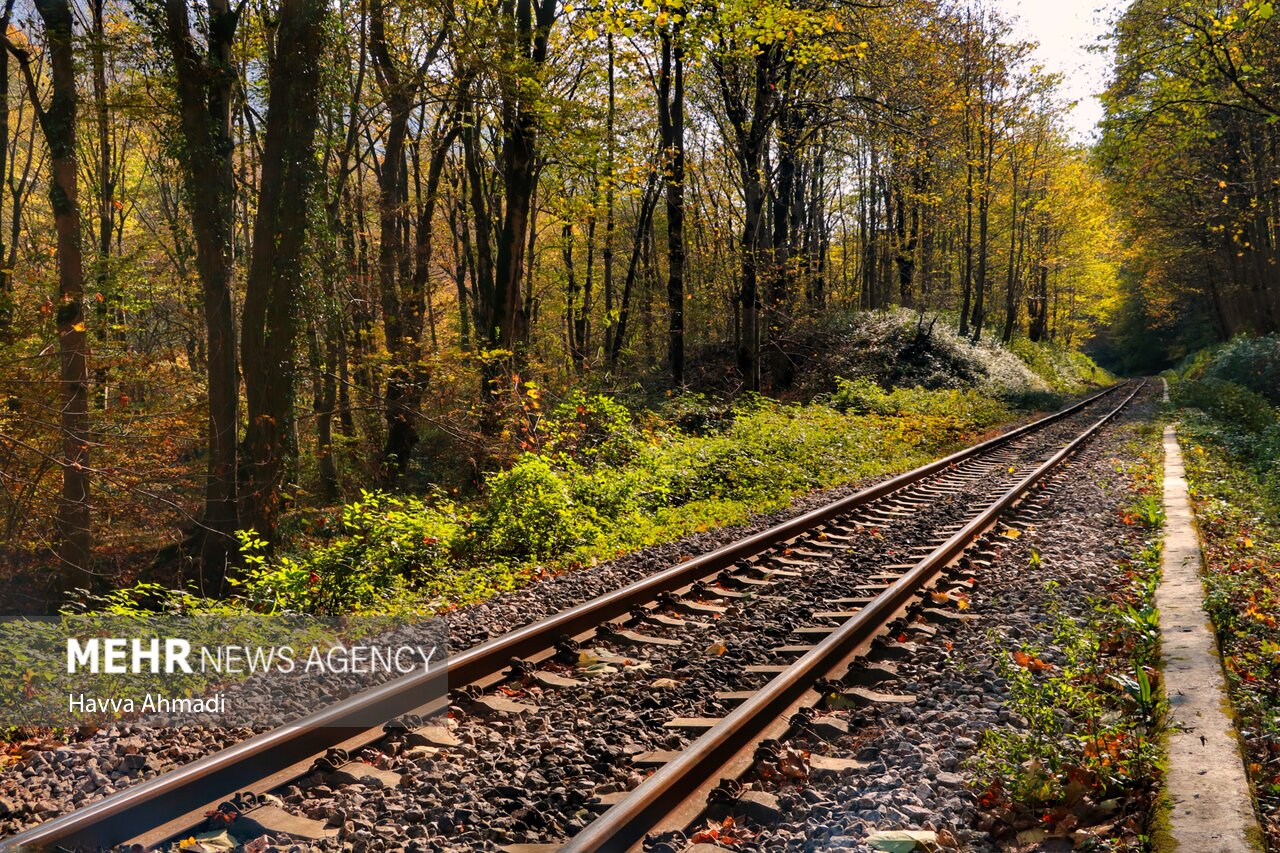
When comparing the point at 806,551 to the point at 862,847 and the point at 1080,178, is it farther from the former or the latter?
the point at 1080,178

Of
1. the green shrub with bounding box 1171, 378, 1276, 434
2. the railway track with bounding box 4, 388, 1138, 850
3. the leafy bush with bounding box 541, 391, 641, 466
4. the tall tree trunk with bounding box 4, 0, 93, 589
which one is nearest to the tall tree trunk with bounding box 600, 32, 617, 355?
the leafy bush with bounding box 541, 391, 641, 466

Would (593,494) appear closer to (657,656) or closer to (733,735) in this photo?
(657,656)

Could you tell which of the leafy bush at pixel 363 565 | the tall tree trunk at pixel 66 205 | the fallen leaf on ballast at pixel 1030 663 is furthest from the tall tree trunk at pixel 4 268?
the fallen leaf on ballast at pixel 1030 663

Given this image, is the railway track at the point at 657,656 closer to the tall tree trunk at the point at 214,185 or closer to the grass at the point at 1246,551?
the grass at the point at 1246,551

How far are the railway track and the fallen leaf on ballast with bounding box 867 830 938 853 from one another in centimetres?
67

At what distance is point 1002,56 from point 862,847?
33.7 metres

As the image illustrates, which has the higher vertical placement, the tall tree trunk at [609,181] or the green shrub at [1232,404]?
the tall tree trunk at [609,181]

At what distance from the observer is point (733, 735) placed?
416cm

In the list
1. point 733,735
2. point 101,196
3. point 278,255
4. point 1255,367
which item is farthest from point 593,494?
point 1255,367

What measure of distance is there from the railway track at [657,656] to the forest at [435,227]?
7.91 feet

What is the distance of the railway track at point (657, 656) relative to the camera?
345 centimetres

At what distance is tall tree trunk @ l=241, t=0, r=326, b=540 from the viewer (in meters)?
10.2

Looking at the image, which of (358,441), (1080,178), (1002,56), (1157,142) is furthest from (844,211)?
(358,441)

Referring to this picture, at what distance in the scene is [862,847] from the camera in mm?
3277
